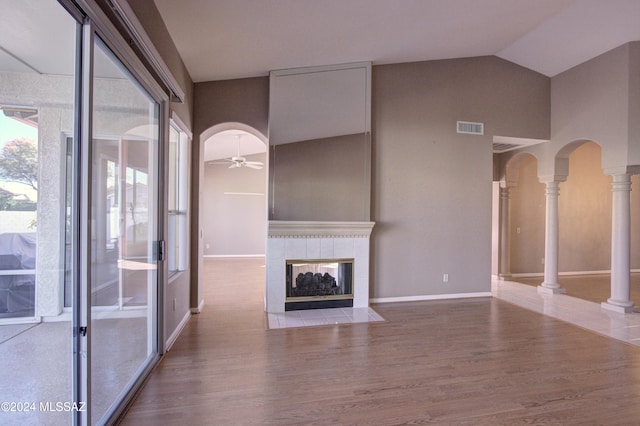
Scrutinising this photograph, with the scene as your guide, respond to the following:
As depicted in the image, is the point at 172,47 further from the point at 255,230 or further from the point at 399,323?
the point at 255,230

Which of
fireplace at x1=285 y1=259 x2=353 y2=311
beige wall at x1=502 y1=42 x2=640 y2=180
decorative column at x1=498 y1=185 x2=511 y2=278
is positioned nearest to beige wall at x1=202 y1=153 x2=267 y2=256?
fireplace at x1=285 y1=259 x2=353 y2=311

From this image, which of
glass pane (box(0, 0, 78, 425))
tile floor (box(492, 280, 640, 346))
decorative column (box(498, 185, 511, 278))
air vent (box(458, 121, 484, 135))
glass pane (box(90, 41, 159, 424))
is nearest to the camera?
glass pane (box(0, 0, 78, 425))

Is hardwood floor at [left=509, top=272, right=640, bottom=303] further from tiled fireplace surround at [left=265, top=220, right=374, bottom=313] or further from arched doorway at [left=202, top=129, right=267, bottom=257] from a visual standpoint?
arched doorway at [left=202, top=129, right=267, bottom=257]

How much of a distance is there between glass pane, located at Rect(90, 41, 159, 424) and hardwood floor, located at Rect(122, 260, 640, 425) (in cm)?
29

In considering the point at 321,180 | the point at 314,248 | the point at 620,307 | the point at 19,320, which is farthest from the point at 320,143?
the point at 620,307

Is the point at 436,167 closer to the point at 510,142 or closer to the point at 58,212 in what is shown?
the point at 510,142

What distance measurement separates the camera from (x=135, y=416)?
203cm

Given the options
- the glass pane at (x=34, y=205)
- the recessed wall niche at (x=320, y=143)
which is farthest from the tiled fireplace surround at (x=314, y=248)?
the glass pane at (x=34, y=205)

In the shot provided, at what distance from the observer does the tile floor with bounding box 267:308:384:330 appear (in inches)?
149

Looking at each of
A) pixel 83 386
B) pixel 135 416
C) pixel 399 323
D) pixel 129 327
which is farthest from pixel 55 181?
pixel 399 323

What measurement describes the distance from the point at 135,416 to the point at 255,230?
7397mm

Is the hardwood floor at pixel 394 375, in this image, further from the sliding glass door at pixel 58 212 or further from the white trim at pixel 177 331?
the sliding glass door at pixel 58 212

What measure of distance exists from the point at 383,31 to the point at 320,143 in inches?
60.6

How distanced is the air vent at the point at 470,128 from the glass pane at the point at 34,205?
491 cm
